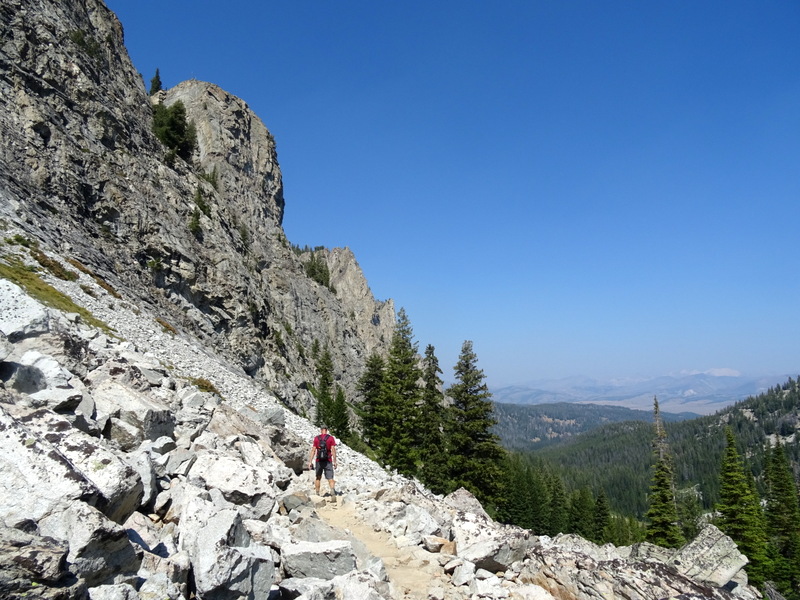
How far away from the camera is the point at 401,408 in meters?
36.0

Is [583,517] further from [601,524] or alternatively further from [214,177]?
[214,177]

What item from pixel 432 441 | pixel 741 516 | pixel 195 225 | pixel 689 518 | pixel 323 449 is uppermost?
pixel 195 225

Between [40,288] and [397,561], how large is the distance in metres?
24.0

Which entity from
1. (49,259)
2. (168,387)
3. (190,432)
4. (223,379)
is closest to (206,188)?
(49,259)

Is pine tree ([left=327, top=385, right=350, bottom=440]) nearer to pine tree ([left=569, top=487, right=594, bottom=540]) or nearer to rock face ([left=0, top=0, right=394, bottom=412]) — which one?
rock face ([left=0, top=0, right=394, bottom=412])

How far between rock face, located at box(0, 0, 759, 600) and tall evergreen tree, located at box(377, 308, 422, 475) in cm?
1033

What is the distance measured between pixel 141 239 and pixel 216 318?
12.2 m

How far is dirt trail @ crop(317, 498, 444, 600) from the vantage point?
9.35m

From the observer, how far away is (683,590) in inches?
397

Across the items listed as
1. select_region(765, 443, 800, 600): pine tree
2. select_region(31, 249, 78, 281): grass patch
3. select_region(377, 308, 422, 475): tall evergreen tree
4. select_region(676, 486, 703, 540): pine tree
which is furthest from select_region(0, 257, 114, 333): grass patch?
select_region(765, 443, 800, 600): pine tree

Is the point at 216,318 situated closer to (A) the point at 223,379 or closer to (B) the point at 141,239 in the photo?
(B) the point at 141,239

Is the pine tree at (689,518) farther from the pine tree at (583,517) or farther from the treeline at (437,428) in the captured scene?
the treeline at (437,428)

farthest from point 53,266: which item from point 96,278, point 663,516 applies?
point 663,516

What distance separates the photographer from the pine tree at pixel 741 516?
1657 inches
